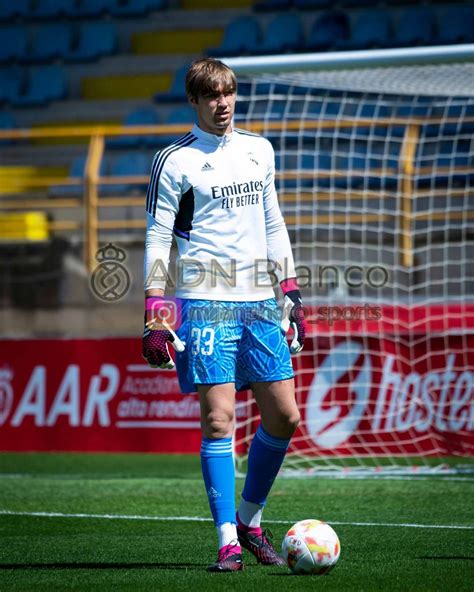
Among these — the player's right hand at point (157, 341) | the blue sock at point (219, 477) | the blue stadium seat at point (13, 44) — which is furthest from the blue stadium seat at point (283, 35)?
the blue sock at point (219, 477)

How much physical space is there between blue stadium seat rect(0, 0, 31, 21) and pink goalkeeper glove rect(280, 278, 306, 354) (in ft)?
42.8

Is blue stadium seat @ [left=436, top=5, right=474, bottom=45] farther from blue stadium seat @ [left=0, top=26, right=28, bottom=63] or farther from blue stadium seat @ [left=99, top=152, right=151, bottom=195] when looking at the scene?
blue stadium seat @ [left=0, top=26, right=28, bottom=63]

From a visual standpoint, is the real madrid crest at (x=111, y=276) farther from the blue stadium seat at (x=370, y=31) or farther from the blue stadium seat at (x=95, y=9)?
the blue stadium seat at (x=95, y=9)

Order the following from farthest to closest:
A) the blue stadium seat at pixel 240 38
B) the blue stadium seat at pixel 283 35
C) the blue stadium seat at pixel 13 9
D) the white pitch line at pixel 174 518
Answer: the blue stadium seat at pixel 13 9 < the blue stadium seat at pixel 240 38 < the blue stadium seat at pixel 283 35 < the white pitch line at pixel 174 518

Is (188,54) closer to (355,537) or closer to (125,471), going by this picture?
(125,471)

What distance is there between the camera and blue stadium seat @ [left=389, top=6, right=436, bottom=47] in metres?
13.7

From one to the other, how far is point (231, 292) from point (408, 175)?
595 centimetres

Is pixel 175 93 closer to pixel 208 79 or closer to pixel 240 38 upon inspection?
pixel 240 38

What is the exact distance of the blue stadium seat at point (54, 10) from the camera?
1628 cm

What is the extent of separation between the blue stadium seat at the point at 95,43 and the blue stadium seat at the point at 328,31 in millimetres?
3036

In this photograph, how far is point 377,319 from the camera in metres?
8.67

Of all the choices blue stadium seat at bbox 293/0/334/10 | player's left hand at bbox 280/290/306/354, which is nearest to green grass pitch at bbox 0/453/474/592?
player's left hand at bbox 280/290/306/354

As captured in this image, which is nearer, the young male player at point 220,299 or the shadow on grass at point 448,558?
the young male player at point 220,299

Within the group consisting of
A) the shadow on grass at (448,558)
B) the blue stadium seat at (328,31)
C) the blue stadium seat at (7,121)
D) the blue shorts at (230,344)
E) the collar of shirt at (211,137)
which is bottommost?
the shadow on grass at (448,558)
